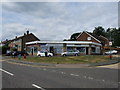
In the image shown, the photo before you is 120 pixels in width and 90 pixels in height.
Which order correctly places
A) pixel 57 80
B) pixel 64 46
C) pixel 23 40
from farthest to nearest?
pixel 23 40, pixel 64 46, pixel 57 80

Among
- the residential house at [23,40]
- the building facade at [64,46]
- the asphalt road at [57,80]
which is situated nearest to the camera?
the asphalt road at [57,80]

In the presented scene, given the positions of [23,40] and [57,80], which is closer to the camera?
[57,80]

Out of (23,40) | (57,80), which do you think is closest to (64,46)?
(23,40)

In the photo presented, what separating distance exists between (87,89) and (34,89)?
230 centimetres

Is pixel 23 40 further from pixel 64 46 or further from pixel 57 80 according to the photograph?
pixel 57 80

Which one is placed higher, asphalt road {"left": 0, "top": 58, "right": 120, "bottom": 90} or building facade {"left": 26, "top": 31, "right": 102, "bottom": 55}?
building facade {"left": 26, "top": 31, "right": 102, "bottom": 55}

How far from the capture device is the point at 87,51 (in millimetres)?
49062

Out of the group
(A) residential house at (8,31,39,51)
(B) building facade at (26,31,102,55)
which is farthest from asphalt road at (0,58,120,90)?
(A) residential house at (8,31,39,51)

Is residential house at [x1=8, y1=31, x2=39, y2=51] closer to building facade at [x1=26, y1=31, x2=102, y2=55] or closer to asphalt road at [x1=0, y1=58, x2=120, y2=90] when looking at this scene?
building facade at [x1=26, y1=31, x2=102, y2=55]

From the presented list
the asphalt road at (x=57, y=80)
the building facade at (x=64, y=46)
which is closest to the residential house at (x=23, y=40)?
the building facade at (x=64, y=46)

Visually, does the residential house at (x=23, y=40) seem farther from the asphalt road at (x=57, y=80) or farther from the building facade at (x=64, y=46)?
the asphalt road at (x=57, y=80)

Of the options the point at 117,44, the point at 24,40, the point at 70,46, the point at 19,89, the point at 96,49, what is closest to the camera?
the point at 19,89

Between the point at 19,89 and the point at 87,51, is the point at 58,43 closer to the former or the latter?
the point at 87,51

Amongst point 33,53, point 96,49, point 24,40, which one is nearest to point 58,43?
point 33,53
